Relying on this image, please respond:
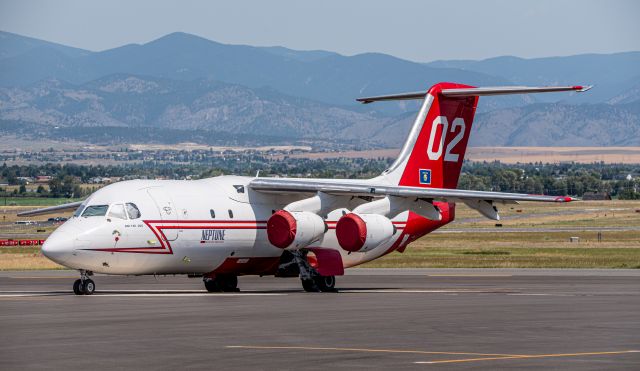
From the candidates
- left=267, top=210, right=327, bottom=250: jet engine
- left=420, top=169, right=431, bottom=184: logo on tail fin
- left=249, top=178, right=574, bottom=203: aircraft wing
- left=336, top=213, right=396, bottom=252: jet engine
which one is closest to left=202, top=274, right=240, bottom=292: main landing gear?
left=267, top=210, right=327, bottom=250: jet engine

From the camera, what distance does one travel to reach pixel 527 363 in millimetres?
22281

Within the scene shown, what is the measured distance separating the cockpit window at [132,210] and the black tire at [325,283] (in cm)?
719

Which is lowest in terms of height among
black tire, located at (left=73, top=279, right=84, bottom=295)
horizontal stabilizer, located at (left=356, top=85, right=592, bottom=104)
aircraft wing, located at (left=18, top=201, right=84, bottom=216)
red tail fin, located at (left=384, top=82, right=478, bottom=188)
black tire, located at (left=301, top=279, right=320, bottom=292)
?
black tire, located at (left=301, top=279, right=320, bottom=292)

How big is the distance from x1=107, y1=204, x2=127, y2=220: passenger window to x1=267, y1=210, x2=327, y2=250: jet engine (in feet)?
17.2

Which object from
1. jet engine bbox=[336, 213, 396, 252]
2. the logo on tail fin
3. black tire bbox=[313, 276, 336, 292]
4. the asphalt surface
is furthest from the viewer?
the logo on tail fin

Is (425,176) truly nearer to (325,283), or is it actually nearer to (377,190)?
(377,190)

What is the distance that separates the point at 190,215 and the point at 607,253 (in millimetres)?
42071

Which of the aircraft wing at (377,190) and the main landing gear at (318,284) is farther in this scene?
the main landing gear at (318,284)

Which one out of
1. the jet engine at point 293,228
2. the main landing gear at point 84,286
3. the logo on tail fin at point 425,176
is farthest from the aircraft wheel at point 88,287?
the logo on tail fin at point 425,176

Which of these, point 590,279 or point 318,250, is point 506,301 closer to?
point 318,250

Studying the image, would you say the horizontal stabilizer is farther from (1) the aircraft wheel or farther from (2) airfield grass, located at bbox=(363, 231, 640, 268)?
(2) airfield grass, located at bbox=(363, 231, 640, 268)

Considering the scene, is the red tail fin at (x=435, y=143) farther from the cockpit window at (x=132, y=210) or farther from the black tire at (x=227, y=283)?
the cockpit window at (x=132, y=210)

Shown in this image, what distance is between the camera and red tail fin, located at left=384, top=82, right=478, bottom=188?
48000 millimetres

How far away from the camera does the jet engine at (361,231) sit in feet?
141
